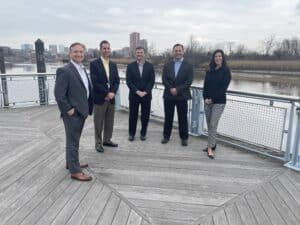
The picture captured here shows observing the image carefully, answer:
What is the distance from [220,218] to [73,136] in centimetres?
156

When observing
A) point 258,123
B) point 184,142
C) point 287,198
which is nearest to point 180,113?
point 184,142

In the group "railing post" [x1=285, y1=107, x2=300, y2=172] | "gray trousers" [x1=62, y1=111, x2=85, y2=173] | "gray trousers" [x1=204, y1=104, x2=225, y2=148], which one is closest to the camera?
"gray trousers" [x1=62, y1=111, x2=85, y2=173]

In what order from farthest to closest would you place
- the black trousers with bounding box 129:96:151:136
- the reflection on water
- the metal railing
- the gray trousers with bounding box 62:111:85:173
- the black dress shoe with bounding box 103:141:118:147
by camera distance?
the reflection on water → the black trousers with bounding box 129:96:151:136 → the black dress shoe with bounding box 103:141:118:147 → the metal railing → the gray trousers with bounding box 62:111:85:173

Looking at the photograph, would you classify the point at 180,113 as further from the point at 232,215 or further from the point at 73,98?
the point at 232,215

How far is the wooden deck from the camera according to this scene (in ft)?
7.02

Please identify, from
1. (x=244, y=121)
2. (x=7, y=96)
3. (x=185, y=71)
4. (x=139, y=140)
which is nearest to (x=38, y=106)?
(x=7, y=96)

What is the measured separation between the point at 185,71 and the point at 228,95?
748mm

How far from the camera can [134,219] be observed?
6.87 ft

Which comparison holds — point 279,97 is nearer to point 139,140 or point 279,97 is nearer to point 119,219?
point 139,140

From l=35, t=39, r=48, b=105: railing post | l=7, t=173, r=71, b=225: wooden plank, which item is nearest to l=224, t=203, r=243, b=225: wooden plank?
l=7, t=173, r=71, b=225: wooden plank

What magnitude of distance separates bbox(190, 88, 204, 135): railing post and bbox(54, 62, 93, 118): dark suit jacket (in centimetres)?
209

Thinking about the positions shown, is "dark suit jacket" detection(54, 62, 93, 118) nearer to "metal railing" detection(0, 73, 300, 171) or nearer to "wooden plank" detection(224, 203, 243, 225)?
"wooden plank" detection(224, 203, 243, 225)

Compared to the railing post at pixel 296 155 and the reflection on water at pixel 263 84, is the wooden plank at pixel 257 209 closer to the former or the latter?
the railing post at pixel 296 155

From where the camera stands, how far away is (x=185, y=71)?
143 inches
